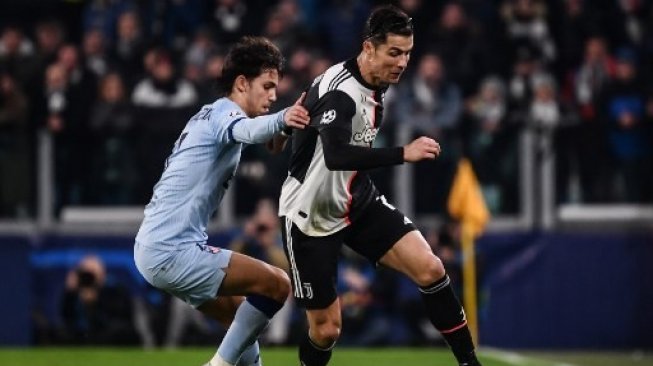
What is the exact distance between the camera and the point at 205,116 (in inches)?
353

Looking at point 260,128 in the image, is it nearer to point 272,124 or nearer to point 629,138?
point 272,124

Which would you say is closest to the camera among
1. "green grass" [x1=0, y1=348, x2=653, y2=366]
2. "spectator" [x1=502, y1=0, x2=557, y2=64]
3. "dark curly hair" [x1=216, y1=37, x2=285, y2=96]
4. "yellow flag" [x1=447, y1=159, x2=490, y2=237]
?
"dark curly hair" [x1=216, y1=37, x2=285, y2=96]

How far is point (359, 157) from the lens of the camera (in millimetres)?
8773

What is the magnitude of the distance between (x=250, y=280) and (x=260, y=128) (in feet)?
3.39

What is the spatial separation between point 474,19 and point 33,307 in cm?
571

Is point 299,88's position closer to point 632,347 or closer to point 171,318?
point 171,318

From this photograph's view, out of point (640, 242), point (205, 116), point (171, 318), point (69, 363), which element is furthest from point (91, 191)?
point (205, 116)

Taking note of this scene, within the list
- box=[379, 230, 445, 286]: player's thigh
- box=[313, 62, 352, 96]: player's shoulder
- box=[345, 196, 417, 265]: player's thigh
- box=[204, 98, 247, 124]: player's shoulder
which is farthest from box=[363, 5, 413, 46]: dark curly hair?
box=[379, 230, 445, 286]: player's thigh

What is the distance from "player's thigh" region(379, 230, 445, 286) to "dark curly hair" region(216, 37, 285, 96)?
4.34 feet

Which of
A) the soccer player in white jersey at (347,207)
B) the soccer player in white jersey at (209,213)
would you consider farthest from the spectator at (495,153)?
the soccer player in white jersey at (209,213)

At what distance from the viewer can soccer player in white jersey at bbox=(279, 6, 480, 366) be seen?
9.09 m

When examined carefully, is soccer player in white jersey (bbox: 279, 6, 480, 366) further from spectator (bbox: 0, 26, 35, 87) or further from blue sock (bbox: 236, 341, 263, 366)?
spectator (bbox: 0, 26, 35, 87)

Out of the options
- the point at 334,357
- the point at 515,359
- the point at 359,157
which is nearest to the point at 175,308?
the point at 334,357

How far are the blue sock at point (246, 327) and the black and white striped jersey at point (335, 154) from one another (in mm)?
674
